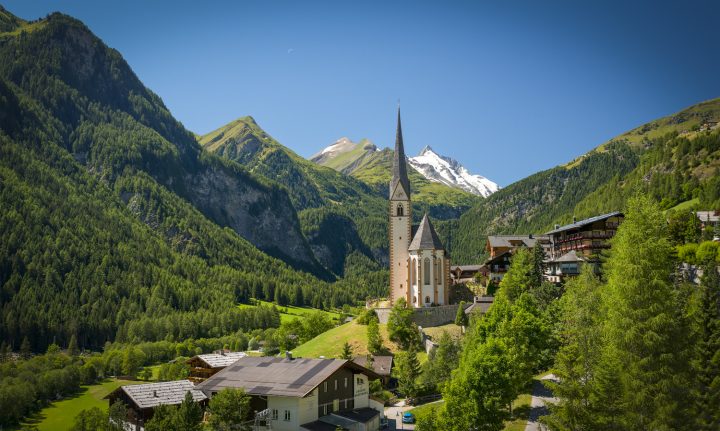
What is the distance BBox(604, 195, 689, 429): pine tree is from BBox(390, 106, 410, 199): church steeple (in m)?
73.5

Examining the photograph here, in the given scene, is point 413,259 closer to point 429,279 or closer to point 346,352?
point 429,279

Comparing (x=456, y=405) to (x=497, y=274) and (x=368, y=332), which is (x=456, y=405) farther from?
(x=497, y=274)

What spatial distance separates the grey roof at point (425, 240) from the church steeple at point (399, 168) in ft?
29.7

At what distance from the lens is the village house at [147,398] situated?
6944 cm

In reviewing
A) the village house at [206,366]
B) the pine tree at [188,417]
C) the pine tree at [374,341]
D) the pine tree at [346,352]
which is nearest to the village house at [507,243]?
the pine tree at [374,341]

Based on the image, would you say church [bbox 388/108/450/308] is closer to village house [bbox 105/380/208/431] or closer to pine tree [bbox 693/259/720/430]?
village house [bbox 105/380/208/431]

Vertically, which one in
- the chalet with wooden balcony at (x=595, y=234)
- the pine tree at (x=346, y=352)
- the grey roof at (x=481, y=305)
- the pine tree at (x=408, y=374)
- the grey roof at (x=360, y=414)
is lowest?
the grey roof at (x=360, y=414)

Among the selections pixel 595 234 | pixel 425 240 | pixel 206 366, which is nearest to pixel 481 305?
pixel 425 240

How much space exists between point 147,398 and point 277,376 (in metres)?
15.9

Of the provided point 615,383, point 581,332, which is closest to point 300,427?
point 581,332

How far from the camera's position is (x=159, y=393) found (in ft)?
237

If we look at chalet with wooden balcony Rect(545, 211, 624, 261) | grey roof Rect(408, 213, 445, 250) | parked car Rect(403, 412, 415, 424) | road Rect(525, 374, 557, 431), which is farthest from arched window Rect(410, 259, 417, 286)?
parked car Rect(403, 412, 415, 424)

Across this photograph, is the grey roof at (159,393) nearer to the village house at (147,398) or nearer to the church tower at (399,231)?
the village house at (147,398)

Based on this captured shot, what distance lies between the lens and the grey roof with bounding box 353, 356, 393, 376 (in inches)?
3356
